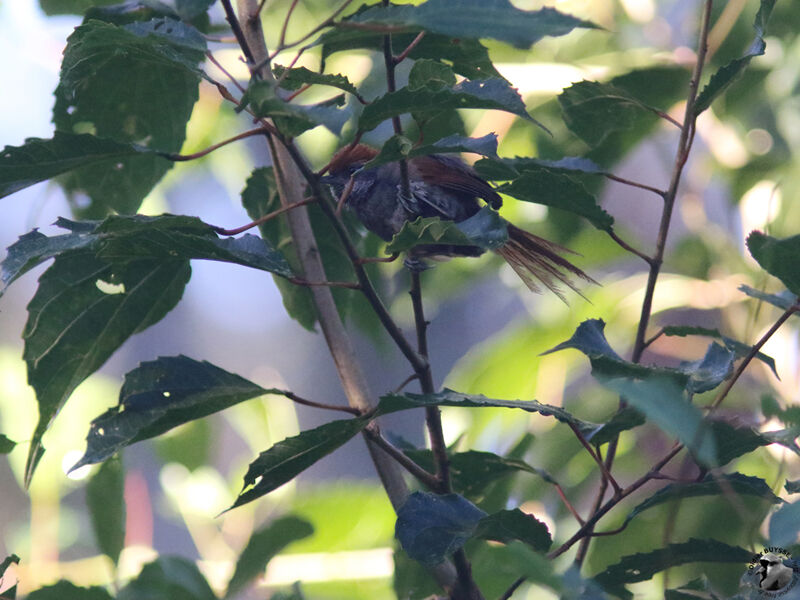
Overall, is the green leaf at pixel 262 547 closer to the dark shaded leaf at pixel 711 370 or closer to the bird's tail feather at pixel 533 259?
the dark shaded leaf at pixel 711 370

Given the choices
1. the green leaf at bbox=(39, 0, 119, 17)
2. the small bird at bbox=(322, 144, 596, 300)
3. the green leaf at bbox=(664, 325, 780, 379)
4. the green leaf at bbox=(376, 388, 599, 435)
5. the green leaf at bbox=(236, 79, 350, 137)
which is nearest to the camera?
the green leaf at bbox=(236, 79, 350, 137)

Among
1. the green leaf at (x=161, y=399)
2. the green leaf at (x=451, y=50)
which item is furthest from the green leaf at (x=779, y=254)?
the green leaf at (x=161, y=399)

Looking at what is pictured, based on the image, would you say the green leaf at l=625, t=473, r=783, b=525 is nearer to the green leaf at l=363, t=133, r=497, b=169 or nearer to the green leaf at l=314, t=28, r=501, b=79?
the green leaf at l=363, t=133, r=497, b=169

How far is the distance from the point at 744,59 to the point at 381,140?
0.44 meters

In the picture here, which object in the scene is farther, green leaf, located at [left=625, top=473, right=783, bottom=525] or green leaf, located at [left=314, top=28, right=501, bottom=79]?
green leaf, located at [left=314, top=28, right=501, bottom=79]

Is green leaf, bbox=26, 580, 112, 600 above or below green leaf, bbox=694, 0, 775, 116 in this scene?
below

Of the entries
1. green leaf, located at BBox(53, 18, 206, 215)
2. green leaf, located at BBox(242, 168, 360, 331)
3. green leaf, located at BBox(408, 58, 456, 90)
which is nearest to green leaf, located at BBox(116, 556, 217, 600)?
green leaf, located at BBox(242, 168, 360, 331)

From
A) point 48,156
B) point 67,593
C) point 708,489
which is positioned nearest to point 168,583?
point 67,593

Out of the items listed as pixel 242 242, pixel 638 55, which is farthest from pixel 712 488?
pixel 638 55

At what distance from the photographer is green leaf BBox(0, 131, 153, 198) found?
80 centimetres

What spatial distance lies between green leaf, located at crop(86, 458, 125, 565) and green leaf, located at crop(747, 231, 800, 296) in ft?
2.59

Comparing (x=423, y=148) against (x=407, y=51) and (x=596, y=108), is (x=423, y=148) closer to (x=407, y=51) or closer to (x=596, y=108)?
(x=407, y=51)

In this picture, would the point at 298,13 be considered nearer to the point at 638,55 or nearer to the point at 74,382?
the point at 638,55

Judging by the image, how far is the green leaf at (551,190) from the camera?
2.64 ft
